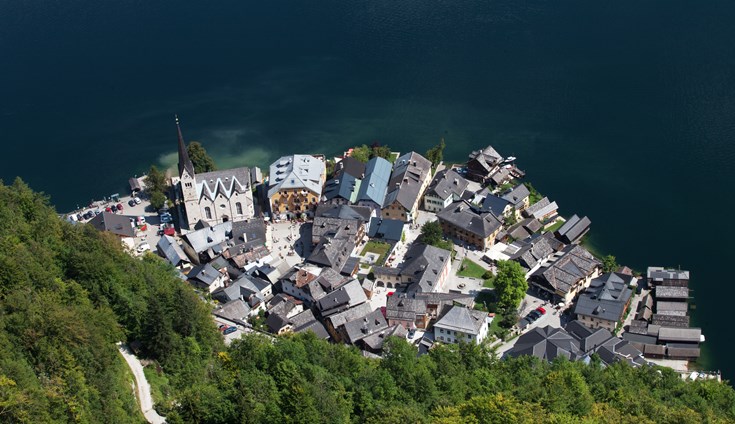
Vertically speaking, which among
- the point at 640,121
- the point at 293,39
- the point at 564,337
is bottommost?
the point at 564,337

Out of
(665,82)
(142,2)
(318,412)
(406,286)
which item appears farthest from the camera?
(142,2)

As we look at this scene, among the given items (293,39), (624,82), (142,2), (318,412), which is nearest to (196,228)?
(318,412)

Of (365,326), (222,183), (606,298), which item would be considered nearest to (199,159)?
(222,183)

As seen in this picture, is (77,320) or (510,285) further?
(510,285)

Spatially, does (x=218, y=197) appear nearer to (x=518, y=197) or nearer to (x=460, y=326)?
(x=460, y=326)

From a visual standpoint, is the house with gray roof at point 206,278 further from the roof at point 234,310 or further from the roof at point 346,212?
the roof at point 346,212

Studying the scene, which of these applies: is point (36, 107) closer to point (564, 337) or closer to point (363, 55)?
point (363, 55)

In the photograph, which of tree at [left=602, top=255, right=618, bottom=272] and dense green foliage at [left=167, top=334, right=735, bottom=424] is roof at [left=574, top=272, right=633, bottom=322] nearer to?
tree at [left=602, top=255, right=618, bottom=272]

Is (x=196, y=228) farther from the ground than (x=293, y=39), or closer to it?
closer to it
